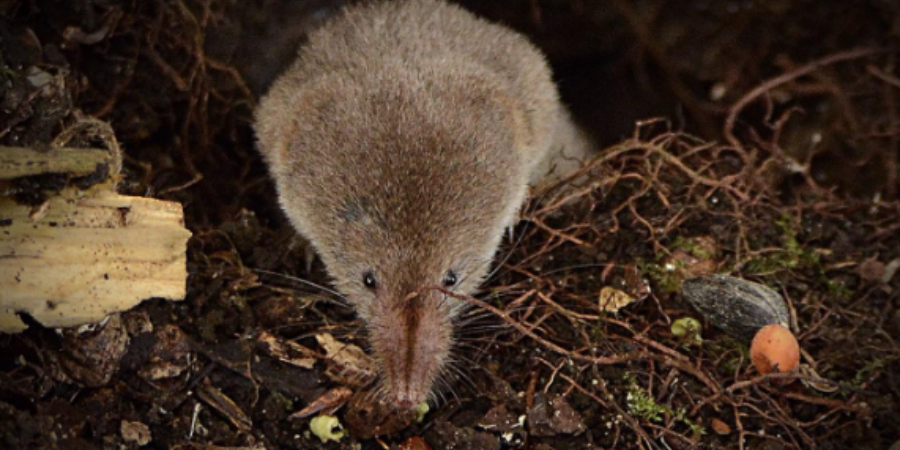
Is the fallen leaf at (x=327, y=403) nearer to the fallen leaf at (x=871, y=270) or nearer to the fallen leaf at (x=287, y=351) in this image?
the fallen leaf at (x=287, y=351)

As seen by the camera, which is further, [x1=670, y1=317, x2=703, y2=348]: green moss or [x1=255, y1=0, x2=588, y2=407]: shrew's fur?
[x1=670, y1=317, x2=703, y2=348]: green moss

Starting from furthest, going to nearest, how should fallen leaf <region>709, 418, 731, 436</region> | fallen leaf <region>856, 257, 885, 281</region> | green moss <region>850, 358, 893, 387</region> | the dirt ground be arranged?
fallen leaf <region>856, 257, 885, 281</region>, green moss <region>850, 358, 893, 387</region>, fallen leaf <region>709, 418, 731, 436</region>, the dirt ground

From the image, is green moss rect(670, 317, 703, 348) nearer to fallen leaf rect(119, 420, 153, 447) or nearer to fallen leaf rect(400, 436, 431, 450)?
fallen leaf rect(400, 436, 431, 450)

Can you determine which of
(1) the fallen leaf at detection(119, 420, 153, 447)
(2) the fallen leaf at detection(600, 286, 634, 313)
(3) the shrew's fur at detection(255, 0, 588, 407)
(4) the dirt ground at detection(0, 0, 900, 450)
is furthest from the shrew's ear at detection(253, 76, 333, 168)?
(2) the fallen leaf at detection(600, 286, 634, 313)

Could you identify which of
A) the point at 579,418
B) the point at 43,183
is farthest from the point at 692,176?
the point at 43,183

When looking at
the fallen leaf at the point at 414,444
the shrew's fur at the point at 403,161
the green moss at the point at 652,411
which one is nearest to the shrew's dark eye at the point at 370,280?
the shrew's fur at the point at 403,161

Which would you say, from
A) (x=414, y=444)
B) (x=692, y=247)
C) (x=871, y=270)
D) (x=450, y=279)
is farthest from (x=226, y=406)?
(x=871, y=270)

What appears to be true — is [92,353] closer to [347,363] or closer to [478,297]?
[347,363]
